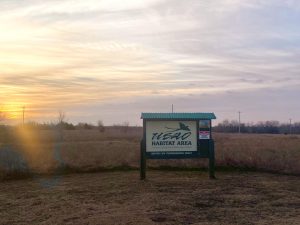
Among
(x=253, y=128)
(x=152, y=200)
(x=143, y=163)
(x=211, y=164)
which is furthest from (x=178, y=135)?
(x=253, y=128)

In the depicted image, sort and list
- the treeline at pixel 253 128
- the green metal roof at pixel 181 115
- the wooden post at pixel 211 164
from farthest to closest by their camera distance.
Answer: the treeline at pixel 253 128, the green metal roof at pixel 181 115, the wooden post at pixel 211 164

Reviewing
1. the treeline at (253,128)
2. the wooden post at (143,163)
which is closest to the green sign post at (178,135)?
the wooden post at (143,163)

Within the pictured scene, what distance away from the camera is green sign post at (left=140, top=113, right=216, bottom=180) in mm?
17188

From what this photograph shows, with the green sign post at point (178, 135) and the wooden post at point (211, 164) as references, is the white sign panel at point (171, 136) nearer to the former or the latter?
the green sign post at point (178, 135)

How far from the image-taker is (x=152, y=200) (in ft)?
39.9

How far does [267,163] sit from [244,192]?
6943 mm

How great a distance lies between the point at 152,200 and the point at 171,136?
5395 millimetres

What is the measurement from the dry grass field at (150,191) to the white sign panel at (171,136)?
3.44ft

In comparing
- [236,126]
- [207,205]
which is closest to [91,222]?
[207,205]

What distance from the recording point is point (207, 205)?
1164 centimetres

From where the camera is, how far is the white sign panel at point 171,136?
56.5 ft

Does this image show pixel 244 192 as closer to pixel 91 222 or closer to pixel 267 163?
pixel 91 222

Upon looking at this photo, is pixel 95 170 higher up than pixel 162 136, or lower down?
lower down

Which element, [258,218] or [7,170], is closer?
[258,218]
